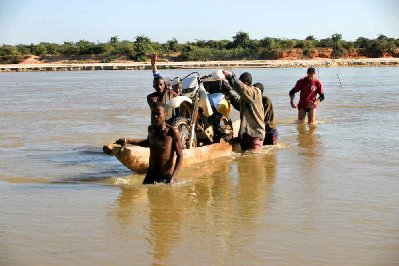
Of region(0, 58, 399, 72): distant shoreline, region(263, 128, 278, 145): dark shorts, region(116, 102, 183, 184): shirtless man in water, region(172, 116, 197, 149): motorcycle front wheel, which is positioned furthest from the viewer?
region(0, 58, 399, 72): distant shoreline

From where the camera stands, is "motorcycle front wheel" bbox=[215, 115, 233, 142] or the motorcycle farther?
"motorcycle front wheel" bbox=[215, 115, 233, 142]

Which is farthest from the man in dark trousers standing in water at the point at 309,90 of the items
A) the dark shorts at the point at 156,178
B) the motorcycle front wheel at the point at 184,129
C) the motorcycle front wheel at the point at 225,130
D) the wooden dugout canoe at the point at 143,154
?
the dark shorts at the point at 156,178

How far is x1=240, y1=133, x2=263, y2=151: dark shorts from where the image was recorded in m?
9.04

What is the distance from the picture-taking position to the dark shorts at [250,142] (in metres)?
9.04

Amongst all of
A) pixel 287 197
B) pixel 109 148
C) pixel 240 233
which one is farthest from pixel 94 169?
pixel 240 233

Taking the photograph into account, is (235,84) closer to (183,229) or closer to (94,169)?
(94,169)

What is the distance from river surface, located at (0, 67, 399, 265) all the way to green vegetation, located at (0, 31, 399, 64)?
171 ft

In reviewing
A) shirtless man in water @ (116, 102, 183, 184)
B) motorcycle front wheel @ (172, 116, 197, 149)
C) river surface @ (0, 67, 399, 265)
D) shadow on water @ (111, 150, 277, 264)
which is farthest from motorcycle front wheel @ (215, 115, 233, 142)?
shirtless man in water @ (116, 102, 183, 184)

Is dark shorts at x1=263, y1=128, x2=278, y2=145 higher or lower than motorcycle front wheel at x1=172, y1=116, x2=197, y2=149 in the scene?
lower

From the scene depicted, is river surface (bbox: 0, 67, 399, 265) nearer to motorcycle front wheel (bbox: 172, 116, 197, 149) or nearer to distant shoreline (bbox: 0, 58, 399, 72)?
motorcycle front wheel (bbox: 172, 116, 197, 149)

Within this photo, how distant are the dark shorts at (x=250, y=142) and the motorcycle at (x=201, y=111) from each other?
A: 0.84 ft

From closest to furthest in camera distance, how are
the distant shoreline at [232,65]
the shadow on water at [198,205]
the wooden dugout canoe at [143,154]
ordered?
the shadow on water at [198,205], the wooden dugout canoe at [143,154], the distant shoreline at [232,65]

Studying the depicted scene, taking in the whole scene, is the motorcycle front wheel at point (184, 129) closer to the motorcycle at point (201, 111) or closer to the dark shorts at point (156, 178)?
the motorcycle at point (201, 111)

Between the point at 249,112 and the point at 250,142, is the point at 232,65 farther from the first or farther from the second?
the point at 249,112
